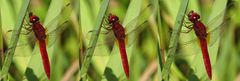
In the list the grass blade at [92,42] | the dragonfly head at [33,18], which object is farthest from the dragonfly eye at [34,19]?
the grass blade at [92,42]

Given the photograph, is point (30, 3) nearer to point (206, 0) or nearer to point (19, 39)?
point (19, 39)

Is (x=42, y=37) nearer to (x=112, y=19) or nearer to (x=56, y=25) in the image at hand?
(x=56, y=25)

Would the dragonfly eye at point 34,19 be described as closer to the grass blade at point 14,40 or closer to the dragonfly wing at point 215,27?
the grass blade at point 14,40

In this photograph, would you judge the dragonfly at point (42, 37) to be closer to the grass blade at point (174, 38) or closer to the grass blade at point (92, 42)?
the grass blade at point (92, 42)

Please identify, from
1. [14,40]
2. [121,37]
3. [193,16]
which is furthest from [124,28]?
[14,40]

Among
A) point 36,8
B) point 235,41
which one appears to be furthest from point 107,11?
point 235,41

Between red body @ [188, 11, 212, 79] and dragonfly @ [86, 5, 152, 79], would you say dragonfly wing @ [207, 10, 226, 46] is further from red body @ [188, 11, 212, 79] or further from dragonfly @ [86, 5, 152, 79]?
dragonfly @ [86, 5, 152, 79]

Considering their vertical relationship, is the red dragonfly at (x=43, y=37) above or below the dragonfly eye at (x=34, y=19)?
below
